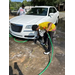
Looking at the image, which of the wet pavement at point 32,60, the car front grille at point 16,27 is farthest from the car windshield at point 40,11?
the wet pavement at point 32,60

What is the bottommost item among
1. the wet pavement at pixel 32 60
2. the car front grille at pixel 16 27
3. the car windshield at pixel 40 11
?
the wet pavement at pixel 32 60

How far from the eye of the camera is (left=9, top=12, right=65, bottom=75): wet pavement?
2.46 m

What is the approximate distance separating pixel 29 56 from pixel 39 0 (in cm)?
1988

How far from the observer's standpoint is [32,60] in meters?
2.90

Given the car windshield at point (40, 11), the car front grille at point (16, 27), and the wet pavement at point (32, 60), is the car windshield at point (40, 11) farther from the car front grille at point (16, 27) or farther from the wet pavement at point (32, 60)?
the wet pavement at point (32, 60)

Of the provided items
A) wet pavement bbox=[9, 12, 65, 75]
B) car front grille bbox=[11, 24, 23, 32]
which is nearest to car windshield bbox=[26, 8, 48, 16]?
car front grille bbox=[11, 24, 23, 32]

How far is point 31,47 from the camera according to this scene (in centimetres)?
376

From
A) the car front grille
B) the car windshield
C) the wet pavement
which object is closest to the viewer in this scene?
the wet pavement

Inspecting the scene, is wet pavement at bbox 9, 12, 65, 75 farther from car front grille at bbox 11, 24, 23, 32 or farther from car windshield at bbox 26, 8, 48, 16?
car windshield at bbox 26, 8, 48, 16

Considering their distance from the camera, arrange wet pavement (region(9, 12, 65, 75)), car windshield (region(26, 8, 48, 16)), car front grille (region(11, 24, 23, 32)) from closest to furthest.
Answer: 1. wet pavement (region(9, 12, 65, 75))
2. car front grille (region(11, 24, 23, 32))
3. car windshield (region(26, 8, 48, 16))

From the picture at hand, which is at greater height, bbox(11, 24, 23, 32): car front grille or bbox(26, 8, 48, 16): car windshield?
bbox(26, 8, 48, 16): car windshield

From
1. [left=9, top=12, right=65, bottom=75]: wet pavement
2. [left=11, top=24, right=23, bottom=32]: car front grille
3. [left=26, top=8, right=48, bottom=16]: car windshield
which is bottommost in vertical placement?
[left=9, top=12, right=65, bottom=75]: wet pavement

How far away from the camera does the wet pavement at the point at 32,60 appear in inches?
96.7
